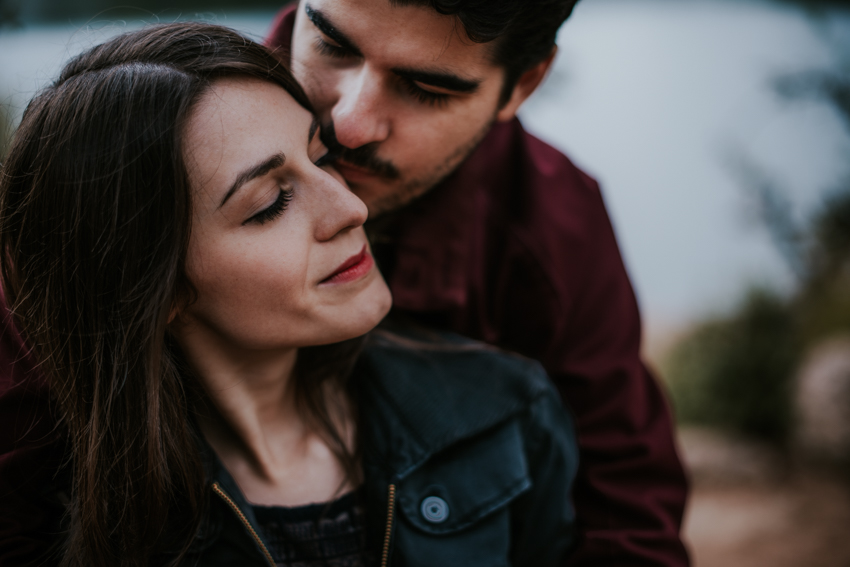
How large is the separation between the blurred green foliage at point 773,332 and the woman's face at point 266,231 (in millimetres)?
3494

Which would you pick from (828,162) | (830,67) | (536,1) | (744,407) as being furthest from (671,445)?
(828,162)

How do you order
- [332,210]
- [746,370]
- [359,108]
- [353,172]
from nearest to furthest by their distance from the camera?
[332,210]
[359,108]
[353,172]
[746,370]

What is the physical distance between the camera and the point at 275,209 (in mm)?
1179

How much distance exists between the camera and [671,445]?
1880 millimetres

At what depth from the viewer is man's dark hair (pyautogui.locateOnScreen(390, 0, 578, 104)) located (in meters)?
1.30

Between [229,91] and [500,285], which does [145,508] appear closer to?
[229,91]

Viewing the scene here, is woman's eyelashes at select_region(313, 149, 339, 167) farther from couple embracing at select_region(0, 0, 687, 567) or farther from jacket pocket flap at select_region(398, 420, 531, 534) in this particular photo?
jacket pocket flap at select_region(398, 420, 531, 534)

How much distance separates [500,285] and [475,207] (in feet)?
0.78

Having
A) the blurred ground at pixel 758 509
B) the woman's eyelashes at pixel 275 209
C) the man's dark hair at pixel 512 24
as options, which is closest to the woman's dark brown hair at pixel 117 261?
the woman's eyelashes at pixel 275 209

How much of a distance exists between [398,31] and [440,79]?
135 millimetres

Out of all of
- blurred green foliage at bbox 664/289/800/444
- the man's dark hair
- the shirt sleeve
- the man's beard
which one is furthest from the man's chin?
blurred green foliage at bbox 664/289/800/444

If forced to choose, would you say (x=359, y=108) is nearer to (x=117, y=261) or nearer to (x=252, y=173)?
(x=252, y=173)

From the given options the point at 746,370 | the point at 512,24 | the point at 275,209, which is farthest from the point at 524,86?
the point at 746,370

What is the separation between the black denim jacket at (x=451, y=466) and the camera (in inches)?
51.3
